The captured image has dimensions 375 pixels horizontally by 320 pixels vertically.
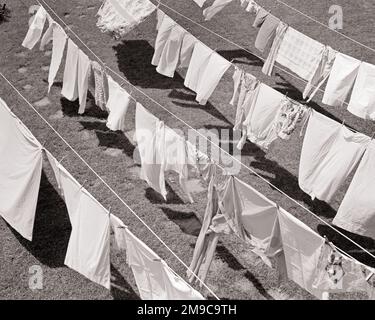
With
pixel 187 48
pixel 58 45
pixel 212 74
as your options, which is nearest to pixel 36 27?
pixel 58 45

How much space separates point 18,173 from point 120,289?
227cm

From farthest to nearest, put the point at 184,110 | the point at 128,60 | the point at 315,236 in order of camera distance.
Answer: the point at 128,60
the point at 184,110
the point at 315,236

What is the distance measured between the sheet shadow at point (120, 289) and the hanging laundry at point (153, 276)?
79 centimetres

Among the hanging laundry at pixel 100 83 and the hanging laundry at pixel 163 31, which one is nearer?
the hanging laundry at pixel 100 83

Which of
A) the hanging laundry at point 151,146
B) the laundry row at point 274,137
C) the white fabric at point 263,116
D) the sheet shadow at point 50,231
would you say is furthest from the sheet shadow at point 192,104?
the sheet shadow at point 50,231

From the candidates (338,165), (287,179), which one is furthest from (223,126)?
(338,165)

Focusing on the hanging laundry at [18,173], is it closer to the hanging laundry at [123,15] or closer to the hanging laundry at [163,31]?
the hanging laundry at [163,31]

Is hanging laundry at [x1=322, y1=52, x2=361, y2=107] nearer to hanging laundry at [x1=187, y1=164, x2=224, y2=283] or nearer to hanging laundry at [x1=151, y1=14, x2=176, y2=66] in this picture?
hanging laundry at [x1=151, y1=14, x2=176, y2=66]

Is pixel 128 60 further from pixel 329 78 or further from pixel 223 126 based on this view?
pixel 329 78

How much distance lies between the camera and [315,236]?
519 centimetres

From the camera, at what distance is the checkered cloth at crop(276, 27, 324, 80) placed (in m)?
9.11

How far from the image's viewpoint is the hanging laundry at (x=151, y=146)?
6852 mm

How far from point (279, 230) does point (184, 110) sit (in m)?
4.71

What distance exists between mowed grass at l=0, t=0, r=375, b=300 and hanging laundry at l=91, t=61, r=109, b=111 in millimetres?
839
